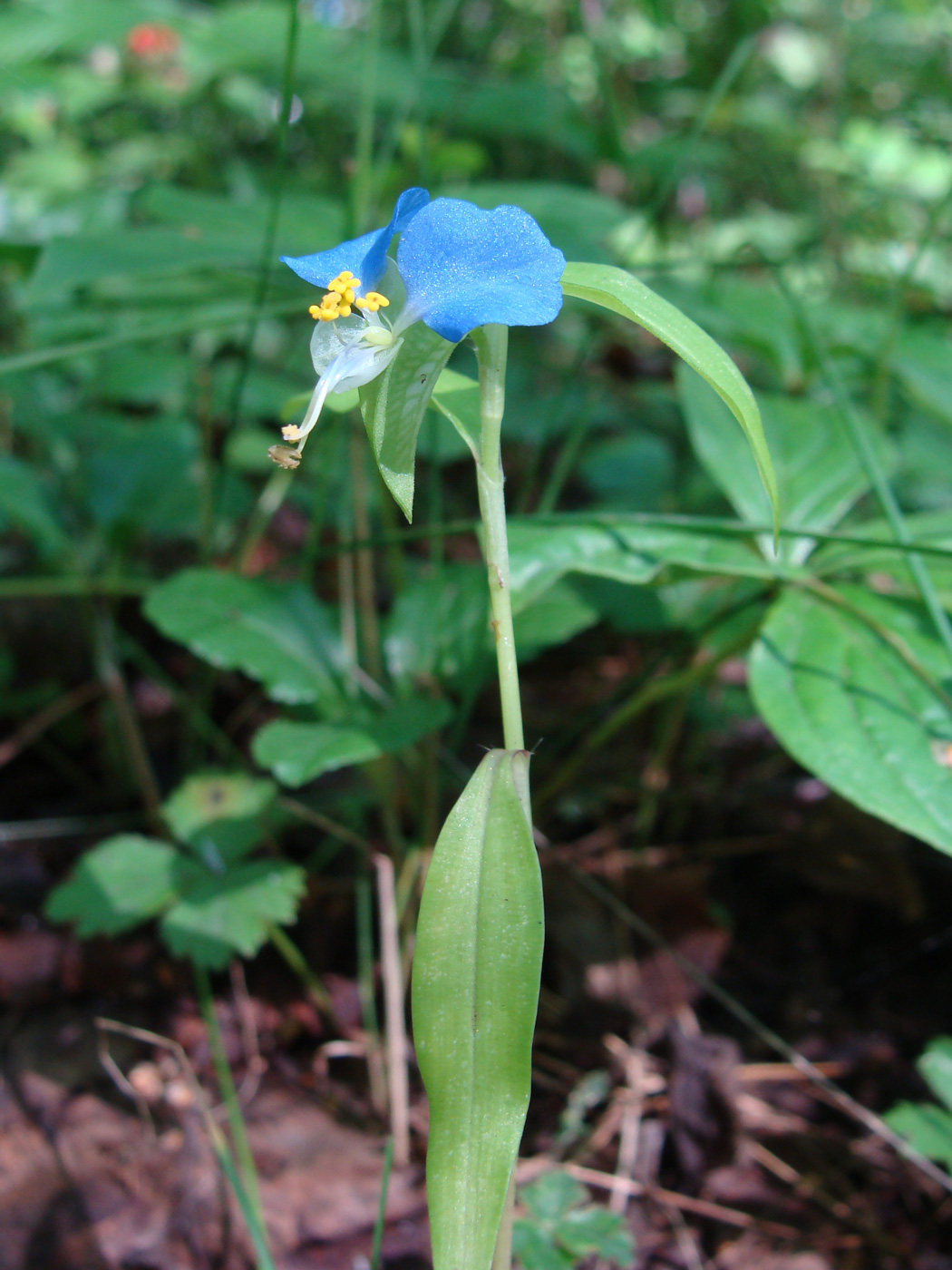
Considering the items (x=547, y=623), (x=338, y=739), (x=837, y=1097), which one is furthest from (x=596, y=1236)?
(x=547, y=623)

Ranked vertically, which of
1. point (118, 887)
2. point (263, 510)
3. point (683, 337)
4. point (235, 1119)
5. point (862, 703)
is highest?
point (683, 337)

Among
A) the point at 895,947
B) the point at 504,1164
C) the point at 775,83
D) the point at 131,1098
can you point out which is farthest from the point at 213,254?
the point at 775,83

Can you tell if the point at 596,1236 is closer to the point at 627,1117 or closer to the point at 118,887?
the point at 627,1117

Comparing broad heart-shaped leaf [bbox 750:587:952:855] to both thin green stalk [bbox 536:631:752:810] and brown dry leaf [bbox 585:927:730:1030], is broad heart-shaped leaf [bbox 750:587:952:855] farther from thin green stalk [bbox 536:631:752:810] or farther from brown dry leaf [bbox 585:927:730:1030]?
brown dry leaf [bbox 585:927:730:1030]

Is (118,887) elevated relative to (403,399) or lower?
lower

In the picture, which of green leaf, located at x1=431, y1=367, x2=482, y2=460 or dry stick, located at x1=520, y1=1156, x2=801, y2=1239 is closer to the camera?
green leaf, located at x1=431, y1=367, x2=482, y2=460

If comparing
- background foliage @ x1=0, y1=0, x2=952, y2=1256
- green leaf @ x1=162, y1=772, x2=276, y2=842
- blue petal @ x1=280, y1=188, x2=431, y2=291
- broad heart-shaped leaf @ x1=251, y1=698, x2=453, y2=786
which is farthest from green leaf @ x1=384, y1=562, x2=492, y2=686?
blue petal @ x1=280, y1=188, x2=431, y2=291

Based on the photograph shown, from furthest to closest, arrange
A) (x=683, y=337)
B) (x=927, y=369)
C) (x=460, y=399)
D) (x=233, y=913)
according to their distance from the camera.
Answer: (x=927, y=369), (x=233, y=913), (x=460, y=399), (x=683, y=337)
